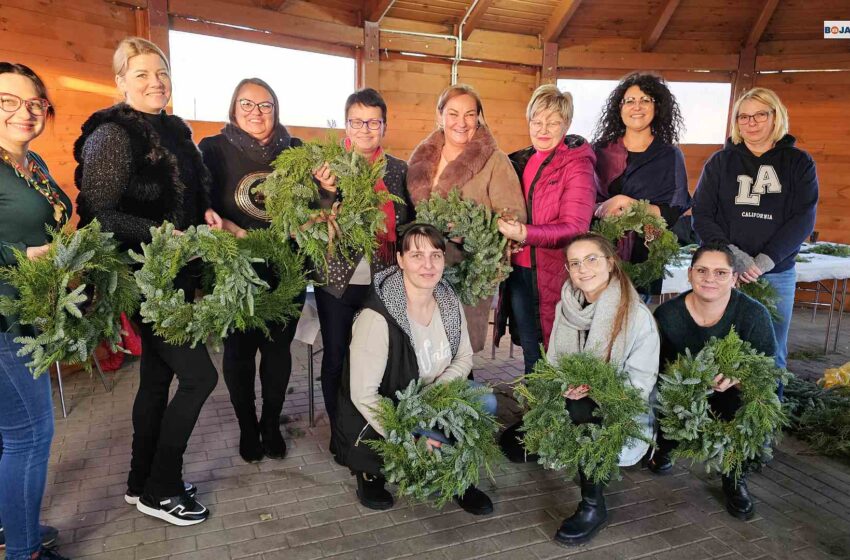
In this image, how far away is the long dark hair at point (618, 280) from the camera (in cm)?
266

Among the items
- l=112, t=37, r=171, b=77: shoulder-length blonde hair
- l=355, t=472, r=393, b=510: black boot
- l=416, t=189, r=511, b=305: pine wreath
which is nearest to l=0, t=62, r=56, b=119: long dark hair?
l=112, t=37, r=171, b=77: shoulder-length blonde hair

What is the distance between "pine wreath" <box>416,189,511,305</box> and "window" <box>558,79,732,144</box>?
5500 mm

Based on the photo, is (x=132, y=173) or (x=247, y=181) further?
(x=247, y=181)

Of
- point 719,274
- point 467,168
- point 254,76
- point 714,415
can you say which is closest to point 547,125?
point 467,168

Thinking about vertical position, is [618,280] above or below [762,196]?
below

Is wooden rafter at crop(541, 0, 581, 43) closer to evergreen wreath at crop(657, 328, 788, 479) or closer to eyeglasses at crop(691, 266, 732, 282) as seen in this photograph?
eyeglasses at crop(691, 266, 732, 282)

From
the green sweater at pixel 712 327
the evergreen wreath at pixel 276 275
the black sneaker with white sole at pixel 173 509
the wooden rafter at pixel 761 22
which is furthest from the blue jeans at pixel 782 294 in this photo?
the wooden rafter at pixel 761 22

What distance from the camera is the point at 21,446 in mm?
2113

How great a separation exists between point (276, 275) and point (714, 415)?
215 cm

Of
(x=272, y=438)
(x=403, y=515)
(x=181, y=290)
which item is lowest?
(x=403, y=515)

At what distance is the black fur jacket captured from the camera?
2281 mm

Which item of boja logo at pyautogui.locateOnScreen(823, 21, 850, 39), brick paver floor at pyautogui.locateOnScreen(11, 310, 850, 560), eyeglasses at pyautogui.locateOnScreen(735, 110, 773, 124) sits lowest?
brick paver floor at pyautogui.locateOnScreen(11, 310, 850, 560)

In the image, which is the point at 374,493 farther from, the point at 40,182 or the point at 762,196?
the point at 762,196

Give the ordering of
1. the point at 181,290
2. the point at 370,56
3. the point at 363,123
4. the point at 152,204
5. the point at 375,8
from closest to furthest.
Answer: the point at 181,290
the point at 152,204
the point at 363,123
the point at 375,8
the point at 370,56
